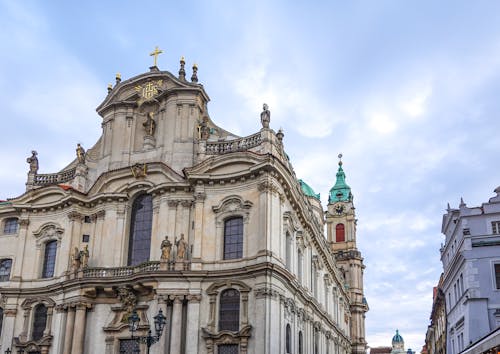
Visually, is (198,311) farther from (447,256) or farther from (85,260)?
(447,256)

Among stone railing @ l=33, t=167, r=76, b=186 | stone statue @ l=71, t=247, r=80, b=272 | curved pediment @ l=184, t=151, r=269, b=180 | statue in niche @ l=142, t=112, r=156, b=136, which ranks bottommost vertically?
stone statue @ l=71, t=247, r=80, b=272

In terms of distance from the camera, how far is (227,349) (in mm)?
33438

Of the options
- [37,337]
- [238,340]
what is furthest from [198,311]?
[37,337]

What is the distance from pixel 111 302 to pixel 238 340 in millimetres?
9390

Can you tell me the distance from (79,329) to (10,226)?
11.2 meters

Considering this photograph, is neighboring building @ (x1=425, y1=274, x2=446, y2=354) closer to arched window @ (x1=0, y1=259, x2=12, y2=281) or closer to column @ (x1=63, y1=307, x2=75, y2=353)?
column @ (x1=63, y1=307, x2=75, y2=353)

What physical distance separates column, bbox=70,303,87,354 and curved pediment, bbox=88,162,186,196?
8044 mm

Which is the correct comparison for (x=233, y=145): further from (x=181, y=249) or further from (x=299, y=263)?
(x=299, y=263)

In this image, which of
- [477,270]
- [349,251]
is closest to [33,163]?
[477,270]

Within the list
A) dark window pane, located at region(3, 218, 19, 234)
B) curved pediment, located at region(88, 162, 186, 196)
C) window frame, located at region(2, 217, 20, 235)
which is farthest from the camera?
dark window pane, located at region(3, 218, 19, 234)

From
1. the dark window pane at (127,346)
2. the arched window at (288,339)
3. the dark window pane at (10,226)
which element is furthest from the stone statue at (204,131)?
the dark window pane at (10,226)

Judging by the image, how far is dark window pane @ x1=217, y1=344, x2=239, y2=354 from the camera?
109ft

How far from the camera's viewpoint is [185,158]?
39.7 metres

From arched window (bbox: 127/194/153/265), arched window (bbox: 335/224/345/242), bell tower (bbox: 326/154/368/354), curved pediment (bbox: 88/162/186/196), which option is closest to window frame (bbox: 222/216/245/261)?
curved pediment (bbox: 88/162/186/196)
